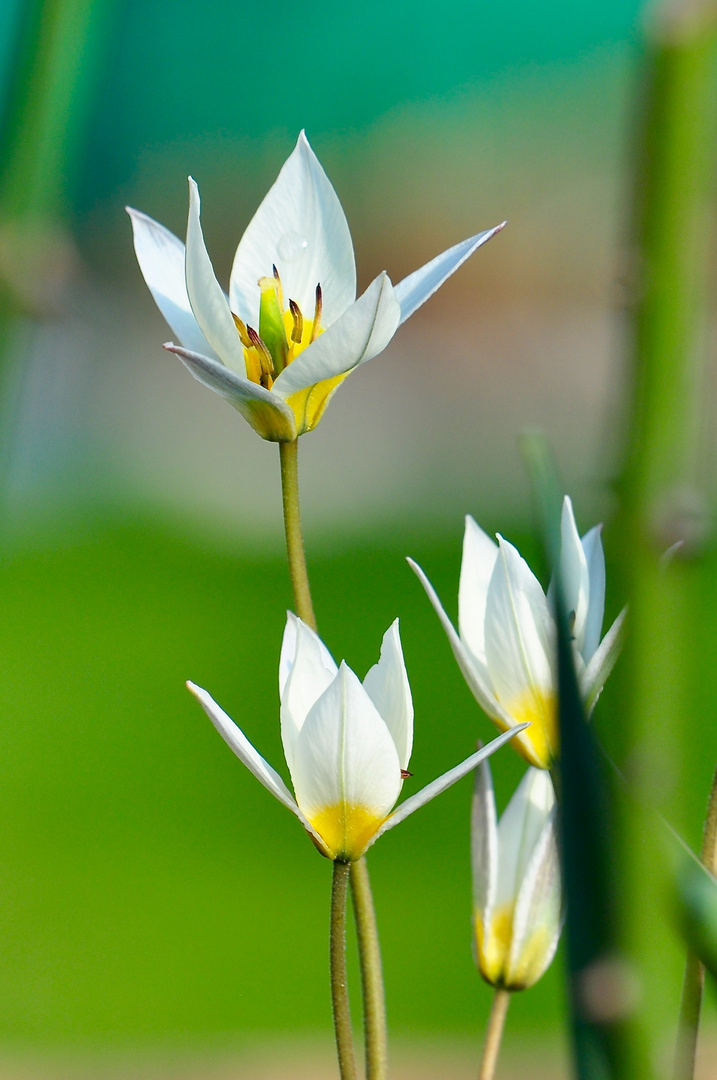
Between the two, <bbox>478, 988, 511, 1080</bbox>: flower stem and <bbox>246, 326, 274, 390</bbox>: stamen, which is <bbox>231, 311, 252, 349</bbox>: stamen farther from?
<bbox>478, 988, 511, 1080</bbox>: flower stem

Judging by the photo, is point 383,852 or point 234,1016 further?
point 383,852

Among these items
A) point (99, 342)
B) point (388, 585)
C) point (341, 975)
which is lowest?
point (341, 975)

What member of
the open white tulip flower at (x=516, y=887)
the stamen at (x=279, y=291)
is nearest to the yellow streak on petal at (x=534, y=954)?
the open white tulip flower at (x=516, y=887)

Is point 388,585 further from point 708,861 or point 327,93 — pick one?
point 708,861

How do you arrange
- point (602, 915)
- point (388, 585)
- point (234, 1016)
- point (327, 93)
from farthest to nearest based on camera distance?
point (327, 93) < point (388, 585) < point (234, 1016) < point (602, 915)

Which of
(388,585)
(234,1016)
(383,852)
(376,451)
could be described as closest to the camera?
(234,1016)

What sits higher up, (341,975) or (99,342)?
(99,342)

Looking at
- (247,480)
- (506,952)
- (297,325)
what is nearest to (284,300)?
(297,325)

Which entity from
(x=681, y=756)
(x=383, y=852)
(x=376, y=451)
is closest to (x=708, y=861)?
(x=681, y=756)
